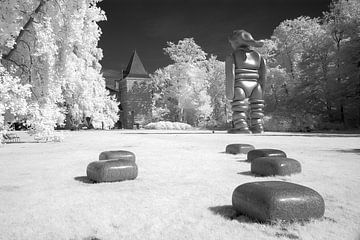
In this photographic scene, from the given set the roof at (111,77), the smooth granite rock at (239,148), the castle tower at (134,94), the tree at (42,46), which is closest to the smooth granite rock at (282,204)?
the smooth granite rock at (239,148)

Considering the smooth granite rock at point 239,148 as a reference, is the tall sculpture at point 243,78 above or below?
above

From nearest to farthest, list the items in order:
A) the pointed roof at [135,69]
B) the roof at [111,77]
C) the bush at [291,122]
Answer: the bush at [291,122] → the pointed roof at [135,69] → the roof at [111,77]

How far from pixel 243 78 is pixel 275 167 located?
17291mm

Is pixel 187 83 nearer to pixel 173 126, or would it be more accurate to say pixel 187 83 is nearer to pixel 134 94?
pixel 173 126

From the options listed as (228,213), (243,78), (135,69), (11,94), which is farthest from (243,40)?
A: (135,69)

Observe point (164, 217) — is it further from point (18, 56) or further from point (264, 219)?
point (18, 56)

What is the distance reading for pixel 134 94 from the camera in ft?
208

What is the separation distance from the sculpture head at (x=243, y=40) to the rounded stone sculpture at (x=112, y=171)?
723 inches

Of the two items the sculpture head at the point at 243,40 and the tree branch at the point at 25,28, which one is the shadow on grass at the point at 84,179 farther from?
the sculpture head at the point at 243,40

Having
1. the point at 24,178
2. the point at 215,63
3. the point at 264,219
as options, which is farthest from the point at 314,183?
the point at 215,63

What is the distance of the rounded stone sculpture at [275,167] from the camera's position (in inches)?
251

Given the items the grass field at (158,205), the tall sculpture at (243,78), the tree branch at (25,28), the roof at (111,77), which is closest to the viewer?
the grass field at (158,205)

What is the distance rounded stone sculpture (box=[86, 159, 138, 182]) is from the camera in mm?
6008

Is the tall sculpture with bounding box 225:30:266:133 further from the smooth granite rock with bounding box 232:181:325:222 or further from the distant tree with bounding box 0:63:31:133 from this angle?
the smooth granite rock with bounding box 232:181:325:222
